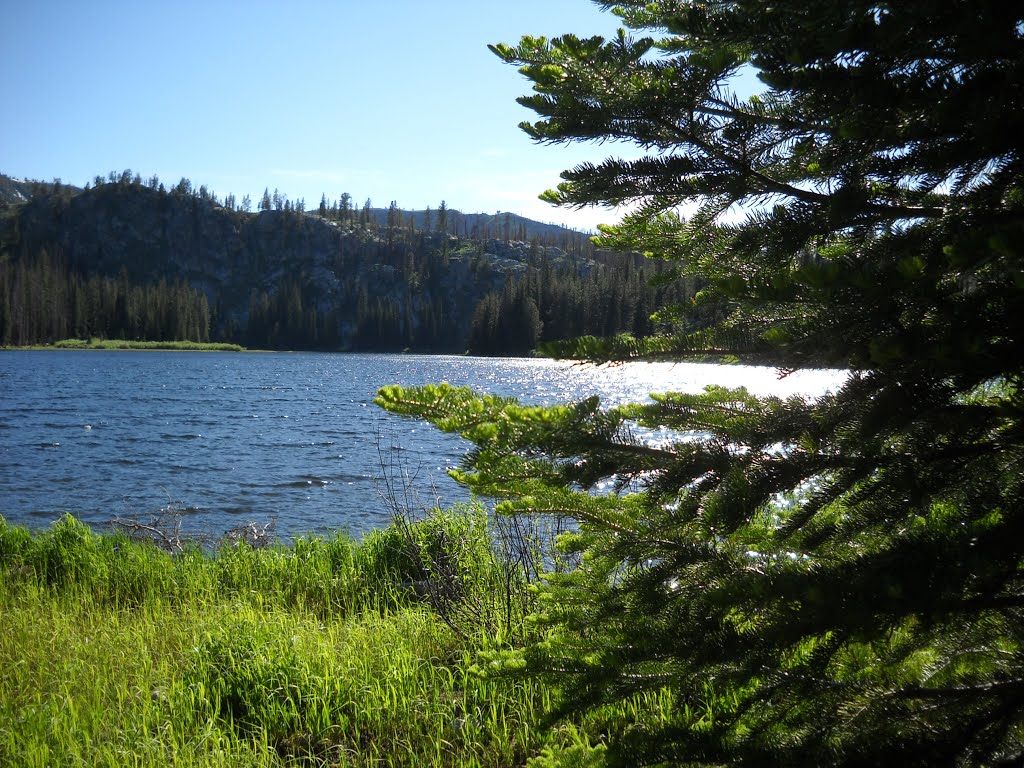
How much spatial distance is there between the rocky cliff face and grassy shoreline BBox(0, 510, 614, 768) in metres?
163

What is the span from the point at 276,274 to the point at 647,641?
206525 mm

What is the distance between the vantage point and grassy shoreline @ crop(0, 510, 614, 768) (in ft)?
11.6

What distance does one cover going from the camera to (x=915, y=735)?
5.09 feet

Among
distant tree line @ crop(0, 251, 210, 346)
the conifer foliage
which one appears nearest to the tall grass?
the conifer foliage

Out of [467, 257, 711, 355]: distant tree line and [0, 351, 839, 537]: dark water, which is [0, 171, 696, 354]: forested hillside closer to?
[467, 257, 711, 355]: distant tree line

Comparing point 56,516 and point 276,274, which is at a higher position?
point 276,274

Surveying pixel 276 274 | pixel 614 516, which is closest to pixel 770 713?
pixel 614 516

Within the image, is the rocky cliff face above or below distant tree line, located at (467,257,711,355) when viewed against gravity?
above

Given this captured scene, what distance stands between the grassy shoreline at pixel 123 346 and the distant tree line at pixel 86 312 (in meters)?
2.08

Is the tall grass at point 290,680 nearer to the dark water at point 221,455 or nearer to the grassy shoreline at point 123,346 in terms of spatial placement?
the dark water at point 221,455

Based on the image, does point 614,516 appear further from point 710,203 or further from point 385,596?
point 385,596

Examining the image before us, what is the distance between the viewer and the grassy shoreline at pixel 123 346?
4555 inches

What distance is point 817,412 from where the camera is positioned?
5.19 feet

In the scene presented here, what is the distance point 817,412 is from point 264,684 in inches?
145
